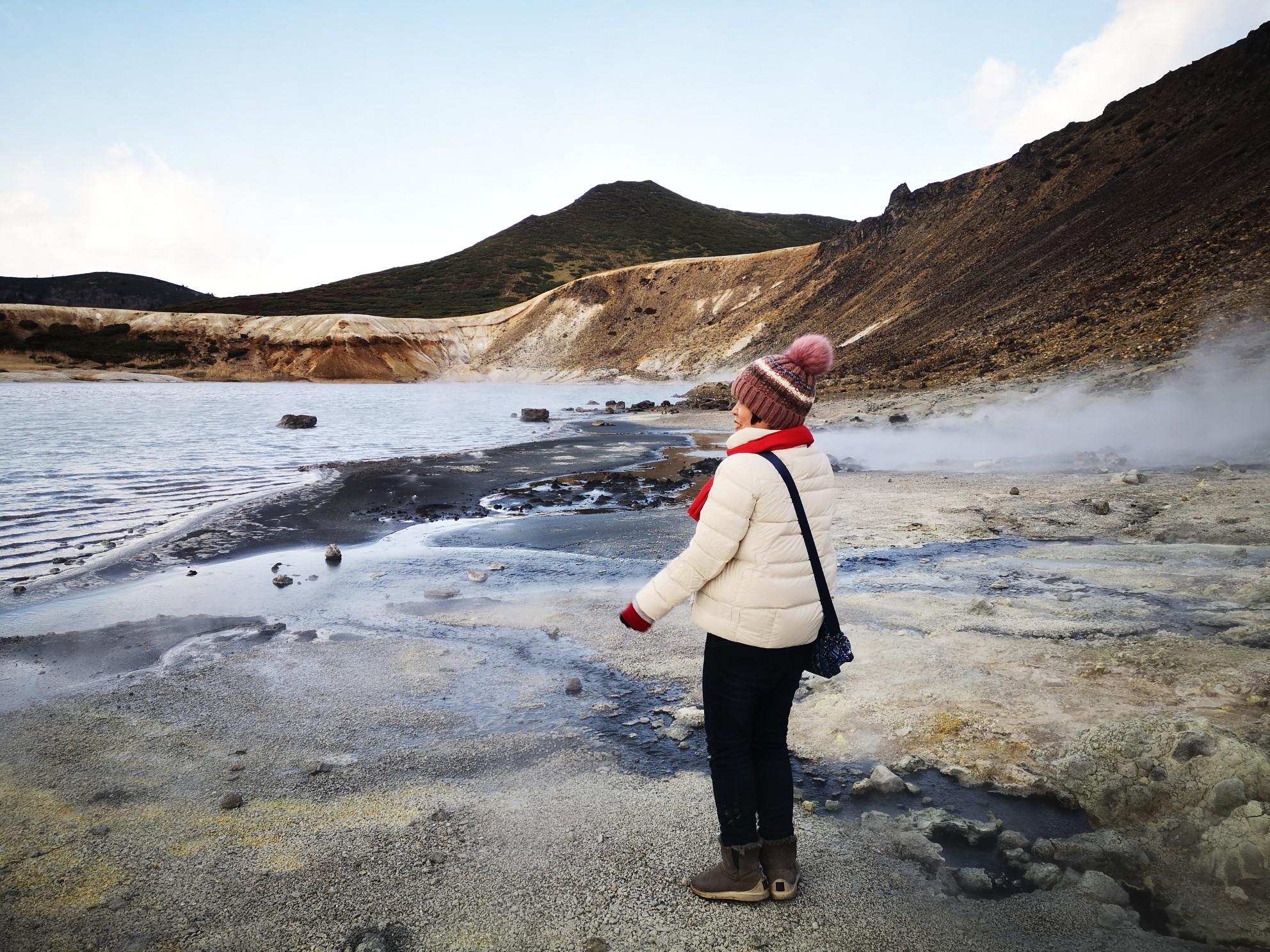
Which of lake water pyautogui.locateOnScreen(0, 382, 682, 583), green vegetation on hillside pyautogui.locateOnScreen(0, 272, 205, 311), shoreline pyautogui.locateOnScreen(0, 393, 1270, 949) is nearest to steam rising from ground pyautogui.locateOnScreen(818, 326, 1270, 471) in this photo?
shoreline pyautogui.locateOnScreen(0, 393, 1270, 949)

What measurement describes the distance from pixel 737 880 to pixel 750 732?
0.57 metres

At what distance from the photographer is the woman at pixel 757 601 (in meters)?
2.58

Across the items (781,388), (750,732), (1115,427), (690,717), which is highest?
(781,388)

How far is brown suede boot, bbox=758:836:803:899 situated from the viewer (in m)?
2.79

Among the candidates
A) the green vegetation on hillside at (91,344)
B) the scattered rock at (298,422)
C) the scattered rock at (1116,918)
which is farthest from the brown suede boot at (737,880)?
the green vegetation on hillside at (91,344)

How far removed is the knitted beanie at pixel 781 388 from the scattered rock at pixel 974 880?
187cm

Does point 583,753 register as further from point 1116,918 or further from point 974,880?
point 1116,918

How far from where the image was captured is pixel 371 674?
5.04 meters

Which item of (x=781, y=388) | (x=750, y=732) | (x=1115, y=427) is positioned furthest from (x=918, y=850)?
(x=1115, y=427)

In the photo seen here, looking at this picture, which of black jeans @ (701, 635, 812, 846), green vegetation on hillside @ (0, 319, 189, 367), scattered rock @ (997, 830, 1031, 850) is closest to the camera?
black jeans @ (701, 635, 812, 846)

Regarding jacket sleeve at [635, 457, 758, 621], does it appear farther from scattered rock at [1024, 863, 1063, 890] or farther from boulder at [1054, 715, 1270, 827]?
boulder at [1054, 715, 1270, 827]

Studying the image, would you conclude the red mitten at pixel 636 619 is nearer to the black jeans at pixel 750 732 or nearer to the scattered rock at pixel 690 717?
the black jeans at pixel 750 732

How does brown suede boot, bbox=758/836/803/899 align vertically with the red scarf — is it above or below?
below

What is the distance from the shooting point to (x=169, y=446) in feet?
65.9
